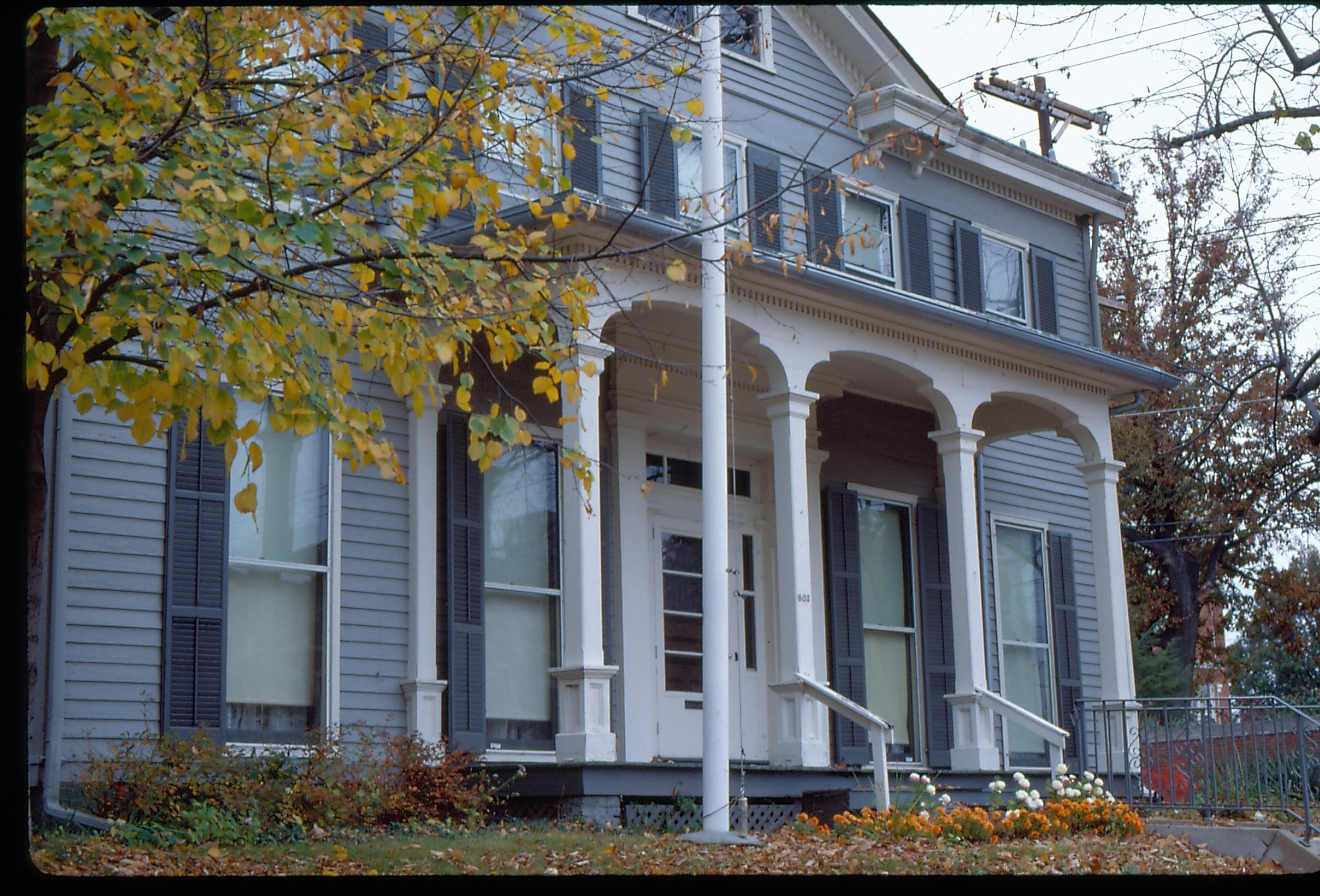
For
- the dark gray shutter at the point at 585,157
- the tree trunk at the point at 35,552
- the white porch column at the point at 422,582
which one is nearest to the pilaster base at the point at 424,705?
the white porch column at the point at 422,582

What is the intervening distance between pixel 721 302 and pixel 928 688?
253 inches

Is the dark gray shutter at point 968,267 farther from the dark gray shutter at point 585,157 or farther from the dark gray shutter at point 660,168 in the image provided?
the dark gray shutter at point 585,157

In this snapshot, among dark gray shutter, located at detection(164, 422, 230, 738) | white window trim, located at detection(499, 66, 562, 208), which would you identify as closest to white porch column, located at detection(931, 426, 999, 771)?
white window trim, located at detection(499, 66, 562, 208)

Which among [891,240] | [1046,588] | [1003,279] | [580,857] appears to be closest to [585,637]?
[580,857]

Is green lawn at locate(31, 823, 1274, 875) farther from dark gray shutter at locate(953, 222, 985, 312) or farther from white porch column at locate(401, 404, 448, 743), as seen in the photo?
dark gray shutter at locate(953, 222, 985, 312)

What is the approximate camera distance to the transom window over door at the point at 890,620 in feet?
45.3

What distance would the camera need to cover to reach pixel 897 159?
1498cm

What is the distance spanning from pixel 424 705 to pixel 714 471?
2826 millimetres

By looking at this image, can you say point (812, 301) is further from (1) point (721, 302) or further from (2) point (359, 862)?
(2) point (359, 862)

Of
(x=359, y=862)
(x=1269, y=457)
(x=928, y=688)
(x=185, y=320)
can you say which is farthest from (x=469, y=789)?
(x=1269, y=457)

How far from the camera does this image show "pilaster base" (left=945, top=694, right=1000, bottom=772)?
464 inches

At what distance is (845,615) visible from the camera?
43.9 ft

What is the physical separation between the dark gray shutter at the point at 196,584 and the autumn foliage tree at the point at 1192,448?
18.4m

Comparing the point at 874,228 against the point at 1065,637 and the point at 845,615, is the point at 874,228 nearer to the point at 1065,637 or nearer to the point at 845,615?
the point at 845,615
